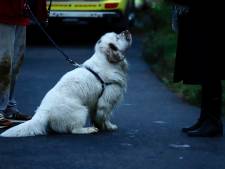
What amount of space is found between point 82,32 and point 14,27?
11250 millimetres

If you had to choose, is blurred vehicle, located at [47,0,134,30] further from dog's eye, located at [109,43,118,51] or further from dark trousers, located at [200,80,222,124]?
dark trousers, located at [200,80,222,124]

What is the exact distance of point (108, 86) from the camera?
26.0 feet

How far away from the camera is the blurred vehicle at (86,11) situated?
55.2 feet

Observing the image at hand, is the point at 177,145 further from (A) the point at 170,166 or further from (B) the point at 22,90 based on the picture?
(B) the point at 22,90

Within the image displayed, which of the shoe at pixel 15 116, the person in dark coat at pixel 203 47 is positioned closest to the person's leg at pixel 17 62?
the shoe at pixel 15 116

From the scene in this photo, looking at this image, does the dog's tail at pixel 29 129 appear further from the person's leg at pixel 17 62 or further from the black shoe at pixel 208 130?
the black shoe at pixel 208 130

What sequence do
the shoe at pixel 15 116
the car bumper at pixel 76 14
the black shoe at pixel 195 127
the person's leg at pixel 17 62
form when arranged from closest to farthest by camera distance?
1. the black shoe at pixel 195 127
2. the person's leg at pixel 17 62
3. the shoe at pixel 15 116
4. the car bumper at pixel 76 14

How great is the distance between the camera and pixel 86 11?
1686 centimetres

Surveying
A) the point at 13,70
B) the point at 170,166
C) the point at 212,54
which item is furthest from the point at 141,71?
the point at 170,166

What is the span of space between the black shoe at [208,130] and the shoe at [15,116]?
1883 mm

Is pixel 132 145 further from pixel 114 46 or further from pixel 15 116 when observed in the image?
pixel 15 116

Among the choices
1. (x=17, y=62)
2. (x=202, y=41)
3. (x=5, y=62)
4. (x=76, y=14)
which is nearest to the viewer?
(x=202, y=41)

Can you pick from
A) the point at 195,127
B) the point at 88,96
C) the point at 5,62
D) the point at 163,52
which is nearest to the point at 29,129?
the point at 88,96

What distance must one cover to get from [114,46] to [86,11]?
29.6 ft
